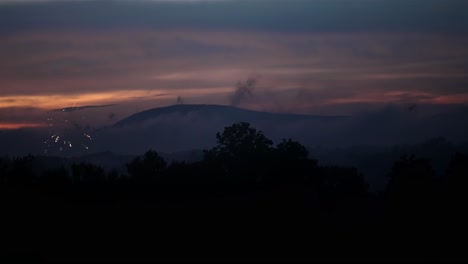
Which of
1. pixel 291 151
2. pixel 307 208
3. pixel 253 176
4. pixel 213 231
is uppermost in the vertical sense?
pixel 307 208

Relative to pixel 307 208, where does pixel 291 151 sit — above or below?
below

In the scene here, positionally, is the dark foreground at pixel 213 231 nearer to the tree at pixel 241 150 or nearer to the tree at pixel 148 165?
the tree at pixel 148 165

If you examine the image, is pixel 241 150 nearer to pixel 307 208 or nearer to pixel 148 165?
pixel 148 165

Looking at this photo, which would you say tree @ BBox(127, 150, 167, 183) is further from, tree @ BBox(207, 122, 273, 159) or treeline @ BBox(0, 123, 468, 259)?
treeline @ BBox(0, 123, 468, 259)

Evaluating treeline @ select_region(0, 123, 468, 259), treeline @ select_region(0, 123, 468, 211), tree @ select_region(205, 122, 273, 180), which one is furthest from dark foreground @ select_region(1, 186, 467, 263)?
tree @ select_region(205, 122, 273, 180)

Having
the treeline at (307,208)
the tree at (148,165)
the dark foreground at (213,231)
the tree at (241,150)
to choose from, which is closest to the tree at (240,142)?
the tree at (241,150)

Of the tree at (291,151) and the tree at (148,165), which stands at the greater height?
the tree at (291,151)

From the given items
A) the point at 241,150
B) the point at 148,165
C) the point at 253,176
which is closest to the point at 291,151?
the point at 241,150

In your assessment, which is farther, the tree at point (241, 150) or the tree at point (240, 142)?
the tree at point (240, 142)

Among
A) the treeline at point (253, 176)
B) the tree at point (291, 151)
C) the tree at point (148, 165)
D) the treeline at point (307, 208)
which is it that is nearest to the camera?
the treeline at point (307, 208)

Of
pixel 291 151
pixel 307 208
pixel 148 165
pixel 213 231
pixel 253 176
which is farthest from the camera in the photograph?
pixel 291 151

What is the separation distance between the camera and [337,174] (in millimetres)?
83500

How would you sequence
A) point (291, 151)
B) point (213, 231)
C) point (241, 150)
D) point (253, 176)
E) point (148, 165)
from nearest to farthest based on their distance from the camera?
point (213, 231)
point (253, 176)
point (148, 165)
point (291, 151)
point (241, 150)

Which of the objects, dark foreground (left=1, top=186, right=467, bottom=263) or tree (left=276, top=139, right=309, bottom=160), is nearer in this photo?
dark foreground (left=1, top=186, right=467, bottom=263)
